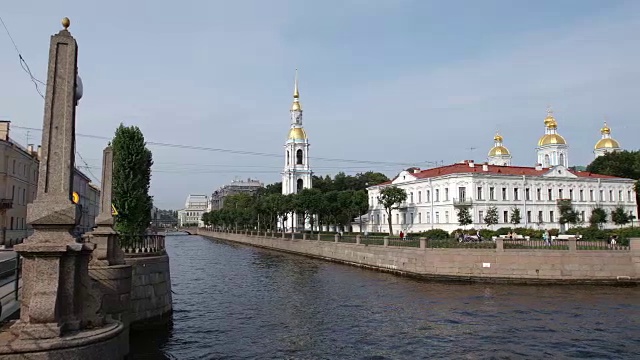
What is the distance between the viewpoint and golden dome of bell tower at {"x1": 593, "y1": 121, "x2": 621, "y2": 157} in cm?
10919

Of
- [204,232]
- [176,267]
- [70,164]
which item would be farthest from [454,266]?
[204,232]

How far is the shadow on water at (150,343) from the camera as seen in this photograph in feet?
51.3

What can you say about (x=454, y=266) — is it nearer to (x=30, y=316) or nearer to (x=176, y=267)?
(x=176, y=267)

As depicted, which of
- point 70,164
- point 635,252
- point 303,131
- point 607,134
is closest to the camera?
point 70,164

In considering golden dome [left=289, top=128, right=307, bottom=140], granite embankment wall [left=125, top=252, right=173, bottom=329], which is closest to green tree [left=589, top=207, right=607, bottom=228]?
golden dome [left=289, top=128, right=307, bottom=140]

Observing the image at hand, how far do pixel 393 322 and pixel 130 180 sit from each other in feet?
51.9

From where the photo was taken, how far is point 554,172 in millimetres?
74688

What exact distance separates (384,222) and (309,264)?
37902mm

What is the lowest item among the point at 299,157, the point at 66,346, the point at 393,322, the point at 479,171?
the point at 393,322

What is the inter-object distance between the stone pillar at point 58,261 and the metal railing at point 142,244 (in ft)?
35.0

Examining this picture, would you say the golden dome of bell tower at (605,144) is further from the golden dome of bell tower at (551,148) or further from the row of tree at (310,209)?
the row of tree at (310,209)

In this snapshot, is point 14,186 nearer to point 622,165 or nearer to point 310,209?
point 310,209

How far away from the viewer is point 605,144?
110188 millimetres

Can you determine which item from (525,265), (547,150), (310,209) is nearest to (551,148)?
(547,150)
